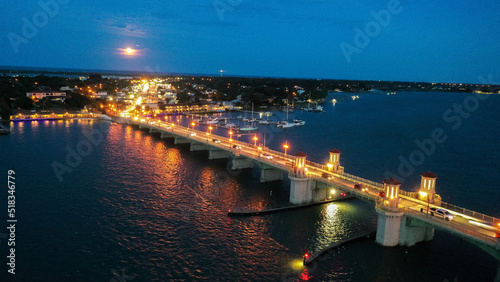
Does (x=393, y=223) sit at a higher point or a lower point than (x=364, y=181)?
lower

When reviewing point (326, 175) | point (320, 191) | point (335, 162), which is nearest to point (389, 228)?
point (326, 175)

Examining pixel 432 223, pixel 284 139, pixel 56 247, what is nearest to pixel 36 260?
pixel 56 247

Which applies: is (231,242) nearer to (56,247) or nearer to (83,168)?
(56,247)

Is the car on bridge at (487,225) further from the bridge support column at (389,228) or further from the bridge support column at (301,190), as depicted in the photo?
the bridge support column at (301,190)

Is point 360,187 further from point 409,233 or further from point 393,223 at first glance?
point 409,233

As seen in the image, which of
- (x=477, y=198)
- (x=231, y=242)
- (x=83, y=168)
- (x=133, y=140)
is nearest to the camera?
(x=231, y=242)

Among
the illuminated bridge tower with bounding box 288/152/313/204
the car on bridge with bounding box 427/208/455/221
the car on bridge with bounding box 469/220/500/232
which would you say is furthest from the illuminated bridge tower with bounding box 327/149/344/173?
the car on bridge with bounding box 469/220/500/232

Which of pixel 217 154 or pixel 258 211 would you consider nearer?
pixel 258 211

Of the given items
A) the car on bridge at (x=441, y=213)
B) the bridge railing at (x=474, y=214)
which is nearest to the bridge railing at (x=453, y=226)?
the car on bridge at (x=441, y=213)
